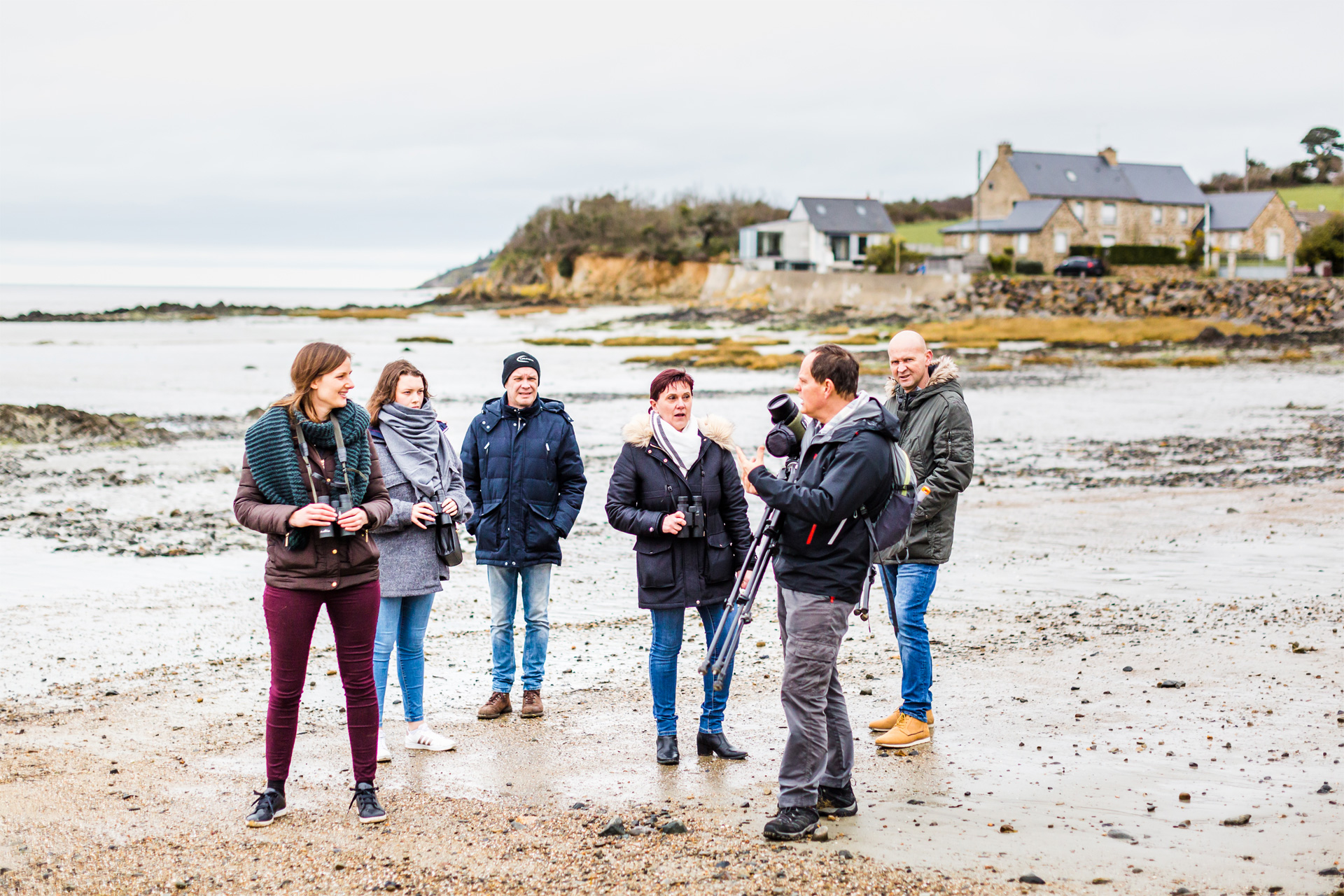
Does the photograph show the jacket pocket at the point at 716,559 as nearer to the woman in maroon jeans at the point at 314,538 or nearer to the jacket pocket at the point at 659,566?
the jacket pocket at the point at 659,566

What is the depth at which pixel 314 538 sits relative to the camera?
4680 mm

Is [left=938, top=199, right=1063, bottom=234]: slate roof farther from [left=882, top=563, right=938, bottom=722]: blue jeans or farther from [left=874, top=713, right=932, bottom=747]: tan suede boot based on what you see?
[left=874, top=713, right=932, bottom=747]: tan suede boot

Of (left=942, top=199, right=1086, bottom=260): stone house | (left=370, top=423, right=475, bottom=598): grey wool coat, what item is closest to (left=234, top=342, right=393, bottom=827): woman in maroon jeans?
(left=370, top=423, right=475, bottom=598): grey wool coat

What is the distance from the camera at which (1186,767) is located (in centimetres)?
523

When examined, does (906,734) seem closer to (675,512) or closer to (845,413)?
(675,512)

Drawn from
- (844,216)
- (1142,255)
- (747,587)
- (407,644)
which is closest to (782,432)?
(747,587)

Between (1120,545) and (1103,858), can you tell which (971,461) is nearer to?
(1103,858)

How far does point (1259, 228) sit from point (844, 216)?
26.3 m

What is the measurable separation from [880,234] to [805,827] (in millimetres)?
79642

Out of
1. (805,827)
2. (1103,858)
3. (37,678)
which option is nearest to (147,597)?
(37,678)

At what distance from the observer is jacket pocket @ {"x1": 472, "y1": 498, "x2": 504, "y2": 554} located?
247 inches

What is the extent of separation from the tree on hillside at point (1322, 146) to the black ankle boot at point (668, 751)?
117 meters

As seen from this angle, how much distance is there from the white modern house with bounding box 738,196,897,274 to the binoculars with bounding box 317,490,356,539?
75.0 m

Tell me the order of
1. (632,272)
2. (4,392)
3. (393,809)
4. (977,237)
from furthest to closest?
1. (632,272)
2. (977,237)
3. (4,392)
4. (393,809)
